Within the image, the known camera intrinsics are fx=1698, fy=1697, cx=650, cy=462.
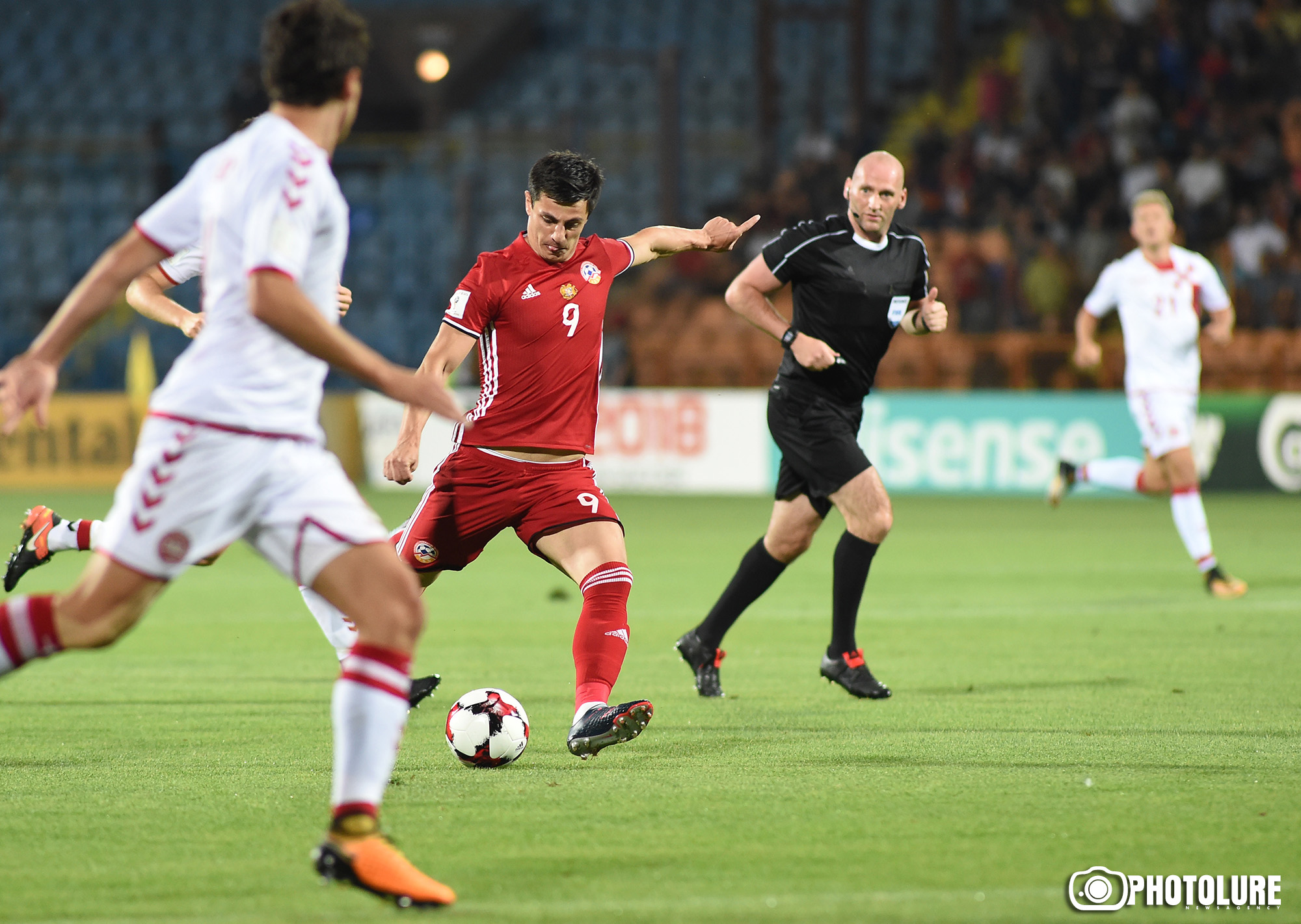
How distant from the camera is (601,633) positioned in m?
5.88

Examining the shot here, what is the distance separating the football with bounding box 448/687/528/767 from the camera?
5.61m

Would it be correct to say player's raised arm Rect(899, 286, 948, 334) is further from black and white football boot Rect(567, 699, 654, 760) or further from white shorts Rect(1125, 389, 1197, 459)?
white shorts Rect(1125, 389, 1197, 459)

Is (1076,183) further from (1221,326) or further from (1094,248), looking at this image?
(1221,326)

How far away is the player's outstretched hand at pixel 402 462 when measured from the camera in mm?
5742

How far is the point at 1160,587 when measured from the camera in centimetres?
1111

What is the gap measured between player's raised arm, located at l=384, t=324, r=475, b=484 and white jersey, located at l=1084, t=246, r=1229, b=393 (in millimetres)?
6264

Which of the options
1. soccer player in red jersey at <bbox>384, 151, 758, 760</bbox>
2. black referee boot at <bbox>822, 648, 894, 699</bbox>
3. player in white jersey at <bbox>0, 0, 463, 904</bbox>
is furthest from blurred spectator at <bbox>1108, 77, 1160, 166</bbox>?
player in white jersey at <bbox>0, 0, 463, 904</bbox>

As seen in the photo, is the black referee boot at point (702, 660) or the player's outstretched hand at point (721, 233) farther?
the black referee boot at point (702, 660)

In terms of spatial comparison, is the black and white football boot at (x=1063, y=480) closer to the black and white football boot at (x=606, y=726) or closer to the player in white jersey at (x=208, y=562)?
the player in white jersey at (x=208, y=562)

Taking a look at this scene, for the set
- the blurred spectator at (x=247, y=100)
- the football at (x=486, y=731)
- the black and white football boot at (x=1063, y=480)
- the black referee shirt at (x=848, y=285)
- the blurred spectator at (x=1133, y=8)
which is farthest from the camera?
the blurred spectator at (x=247, y=100)

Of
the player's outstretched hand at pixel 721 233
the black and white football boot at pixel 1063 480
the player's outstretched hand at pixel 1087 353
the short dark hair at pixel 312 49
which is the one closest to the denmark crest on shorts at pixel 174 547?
the short dark hair at pixel 312 49

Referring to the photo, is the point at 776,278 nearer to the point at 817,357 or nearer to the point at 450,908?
the point at 817,357

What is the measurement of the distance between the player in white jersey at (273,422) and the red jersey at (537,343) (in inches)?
83.8

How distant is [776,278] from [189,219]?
3894mm
